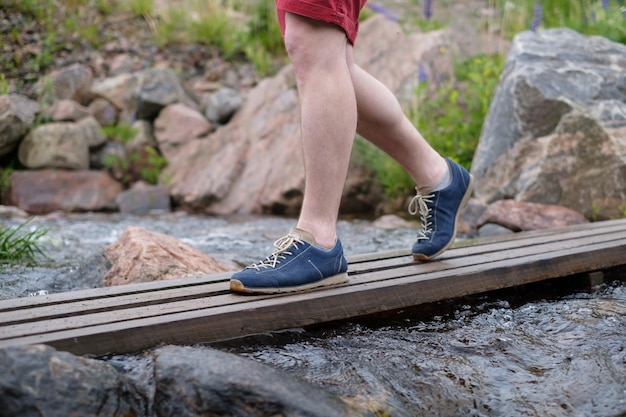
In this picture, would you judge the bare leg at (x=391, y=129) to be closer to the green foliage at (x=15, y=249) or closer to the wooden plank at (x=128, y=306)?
the wooden plank at (x=128, y=306)

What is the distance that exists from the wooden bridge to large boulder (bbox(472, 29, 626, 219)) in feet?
5.64

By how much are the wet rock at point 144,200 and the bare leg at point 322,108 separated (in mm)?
4839

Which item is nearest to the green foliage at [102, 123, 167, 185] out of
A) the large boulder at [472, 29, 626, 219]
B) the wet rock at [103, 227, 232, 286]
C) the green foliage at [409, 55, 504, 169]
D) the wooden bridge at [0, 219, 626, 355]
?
the green foliage at [409, 55, 504, 169]

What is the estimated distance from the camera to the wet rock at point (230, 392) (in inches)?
48.3

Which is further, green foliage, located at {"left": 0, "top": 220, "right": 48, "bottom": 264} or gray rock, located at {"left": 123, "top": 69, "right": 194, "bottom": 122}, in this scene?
gray rock, located at {"left": 123, "top": 69, "right": 194, "bottom": 122}

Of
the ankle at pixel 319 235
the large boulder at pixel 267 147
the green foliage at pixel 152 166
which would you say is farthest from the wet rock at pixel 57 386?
the green foliage at pixel 152 166

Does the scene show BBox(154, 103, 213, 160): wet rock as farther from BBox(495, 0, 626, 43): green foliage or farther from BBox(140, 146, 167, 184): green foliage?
BBox(495, 0, 626, 43): green foliage

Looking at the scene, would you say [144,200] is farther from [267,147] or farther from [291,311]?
[291,311]

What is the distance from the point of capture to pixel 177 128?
734 centimetres

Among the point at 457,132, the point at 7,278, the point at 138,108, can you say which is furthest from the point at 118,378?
the point at 138,108

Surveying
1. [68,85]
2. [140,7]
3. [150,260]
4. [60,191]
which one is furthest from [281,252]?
[140,7]

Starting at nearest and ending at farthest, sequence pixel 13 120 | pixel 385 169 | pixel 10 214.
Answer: pixel 10 214, pixel 385 169, pixel 13 120

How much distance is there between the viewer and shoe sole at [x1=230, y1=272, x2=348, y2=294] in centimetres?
171

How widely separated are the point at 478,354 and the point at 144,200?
17.3 feet
